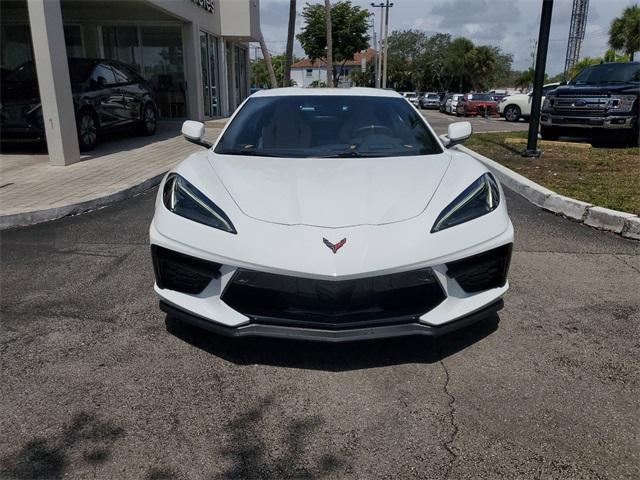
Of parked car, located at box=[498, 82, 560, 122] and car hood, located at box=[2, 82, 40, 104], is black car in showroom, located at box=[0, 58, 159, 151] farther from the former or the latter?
parked car, located at box=[498, 82, 560, 122]

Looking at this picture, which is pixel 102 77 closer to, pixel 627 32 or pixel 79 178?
pixel 79 178

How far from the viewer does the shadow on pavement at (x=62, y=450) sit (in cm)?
199

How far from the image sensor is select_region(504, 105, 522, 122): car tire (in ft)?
78.8

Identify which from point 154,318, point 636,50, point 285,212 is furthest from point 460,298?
point 636,50

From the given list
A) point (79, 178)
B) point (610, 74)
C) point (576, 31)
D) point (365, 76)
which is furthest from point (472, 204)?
point (365, 76)

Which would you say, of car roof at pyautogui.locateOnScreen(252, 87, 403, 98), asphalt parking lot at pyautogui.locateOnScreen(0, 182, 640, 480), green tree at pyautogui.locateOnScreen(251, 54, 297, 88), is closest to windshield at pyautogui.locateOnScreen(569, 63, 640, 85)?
car roof at pyautogui.locateOnScreen(252, 87, 403, 98)

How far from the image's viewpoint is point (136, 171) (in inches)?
314

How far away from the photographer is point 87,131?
32.2ft

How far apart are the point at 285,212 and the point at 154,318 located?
48.3 inches

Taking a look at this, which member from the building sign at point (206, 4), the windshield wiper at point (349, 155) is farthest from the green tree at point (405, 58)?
the windshield wiper at point (349, 155)

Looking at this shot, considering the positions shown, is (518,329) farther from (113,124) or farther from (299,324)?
(113,124)

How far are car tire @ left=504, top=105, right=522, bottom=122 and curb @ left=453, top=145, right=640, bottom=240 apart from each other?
1862cm

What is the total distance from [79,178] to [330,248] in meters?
6.17

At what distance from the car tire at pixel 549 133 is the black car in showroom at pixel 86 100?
8745 millimetres
